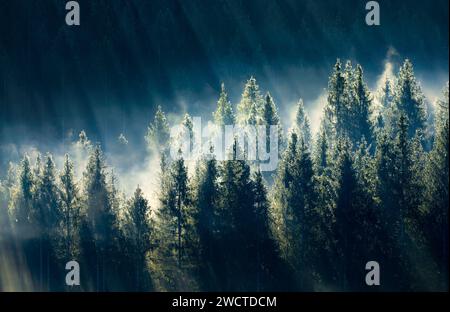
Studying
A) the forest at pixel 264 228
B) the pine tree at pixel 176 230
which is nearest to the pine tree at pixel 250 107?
the forest at pixel 264 228

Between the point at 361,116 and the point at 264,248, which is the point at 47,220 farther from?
the point at 361,116

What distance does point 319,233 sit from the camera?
198ft

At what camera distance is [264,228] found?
200ft

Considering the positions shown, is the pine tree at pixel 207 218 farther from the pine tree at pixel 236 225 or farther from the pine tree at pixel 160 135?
the pine tree at pixel 160 135

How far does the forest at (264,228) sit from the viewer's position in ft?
193

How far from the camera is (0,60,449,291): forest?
193ft

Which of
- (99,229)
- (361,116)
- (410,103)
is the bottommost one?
(99,229)

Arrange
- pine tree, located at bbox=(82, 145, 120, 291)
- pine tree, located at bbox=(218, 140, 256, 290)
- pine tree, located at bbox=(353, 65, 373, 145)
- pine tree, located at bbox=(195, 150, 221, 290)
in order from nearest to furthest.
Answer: pine tree, located at bbox=(218, 140, 256, 290) → pine tree, located at bbox=(195, 150, 221, 290) → pine tree, located at bbox=(82, 145, 120, 291) → pine tree, located at bbox=(353, 65, 373, 145)

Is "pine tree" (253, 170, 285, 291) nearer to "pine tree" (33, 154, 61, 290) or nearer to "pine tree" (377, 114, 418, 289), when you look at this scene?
"pine tree" (377, 114, 418, 289)

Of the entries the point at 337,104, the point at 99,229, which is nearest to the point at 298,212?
the point at 99,229

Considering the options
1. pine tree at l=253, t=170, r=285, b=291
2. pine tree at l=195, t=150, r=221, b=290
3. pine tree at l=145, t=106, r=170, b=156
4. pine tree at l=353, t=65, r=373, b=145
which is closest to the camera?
pine tree at l=253, t=170, r=285, b=291

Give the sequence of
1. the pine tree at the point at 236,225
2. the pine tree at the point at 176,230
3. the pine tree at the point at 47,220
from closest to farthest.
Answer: the pine tree at the point at 236,225 < the pine tree at the point at 176,230 < the pine tree at the point at 47,220

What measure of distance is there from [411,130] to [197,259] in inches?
1550

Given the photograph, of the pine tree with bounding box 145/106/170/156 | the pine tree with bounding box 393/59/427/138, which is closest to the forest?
the pine tree with bounding box 393/59/427/138
